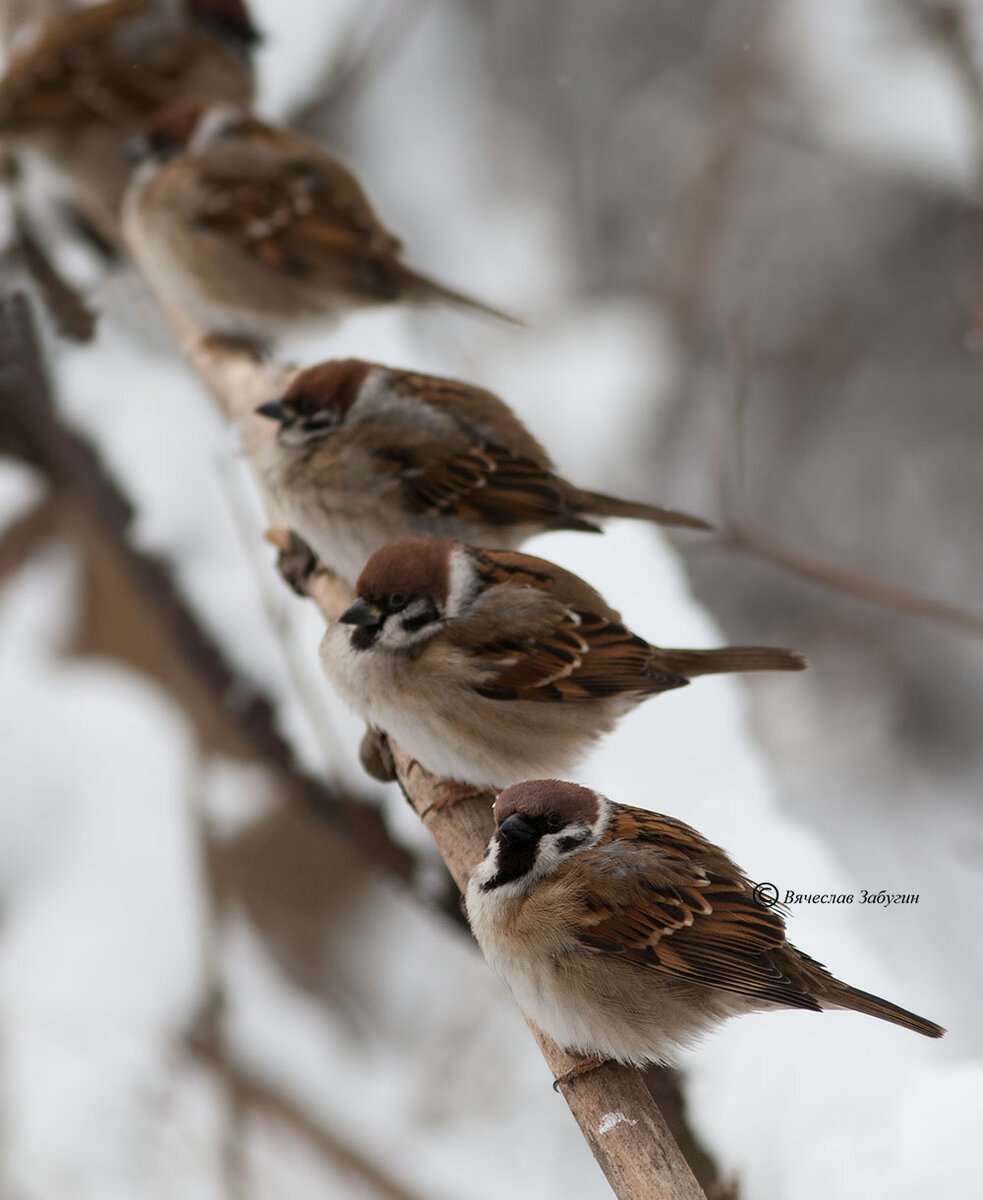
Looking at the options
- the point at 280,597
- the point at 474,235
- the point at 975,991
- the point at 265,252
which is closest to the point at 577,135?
the point at 474,235

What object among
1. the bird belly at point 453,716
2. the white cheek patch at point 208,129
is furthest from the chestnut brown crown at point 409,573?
the white cheek patch at point 208,129

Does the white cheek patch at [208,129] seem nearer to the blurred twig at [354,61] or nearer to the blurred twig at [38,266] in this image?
→ the blurred twig at [38,266]

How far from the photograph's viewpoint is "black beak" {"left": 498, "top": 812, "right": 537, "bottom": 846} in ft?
6.30

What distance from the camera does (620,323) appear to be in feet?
18.7

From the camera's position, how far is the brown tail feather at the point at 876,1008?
1.79 m

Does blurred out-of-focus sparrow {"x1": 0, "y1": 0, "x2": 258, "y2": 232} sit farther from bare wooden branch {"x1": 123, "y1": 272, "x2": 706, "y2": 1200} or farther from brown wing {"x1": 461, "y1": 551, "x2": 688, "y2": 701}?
brown wing {"x1": 461, "y1": 551, "x2": 688, "y2": 701}

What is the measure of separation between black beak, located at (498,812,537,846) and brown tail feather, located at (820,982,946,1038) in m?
0.52

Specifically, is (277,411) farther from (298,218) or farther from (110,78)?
(110,78)

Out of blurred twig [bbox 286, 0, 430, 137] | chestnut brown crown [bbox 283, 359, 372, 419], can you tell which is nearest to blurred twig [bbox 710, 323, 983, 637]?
chestnut brown crown [bbox 283, 359, 372, 419]

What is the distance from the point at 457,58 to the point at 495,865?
213 inches

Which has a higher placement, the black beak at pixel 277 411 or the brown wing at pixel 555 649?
the brown wing at pixel 555 649

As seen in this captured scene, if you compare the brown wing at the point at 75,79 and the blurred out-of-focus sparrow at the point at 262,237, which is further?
the brown wing at the point at 75,79

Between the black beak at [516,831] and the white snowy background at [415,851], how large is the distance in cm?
58

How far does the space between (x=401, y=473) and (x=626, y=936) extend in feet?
3.86
